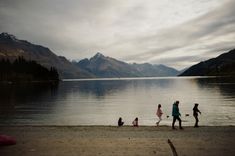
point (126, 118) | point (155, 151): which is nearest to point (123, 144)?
point (155, 151)

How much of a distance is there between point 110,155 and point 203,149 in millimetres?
6539

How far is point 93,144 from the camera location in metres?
19.7

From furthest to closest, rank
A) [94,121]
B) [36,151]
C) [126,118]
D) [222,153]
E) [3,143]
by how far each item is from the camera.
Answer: [126,118]
[94,121]
[3,143]
[36,151]
[222,153]

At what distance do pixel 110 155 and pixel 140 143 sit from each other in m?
4.13

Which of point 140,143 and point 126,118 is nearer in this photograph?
point 140,143

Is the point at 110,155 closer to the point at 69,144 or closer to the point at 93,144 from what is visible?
the point at 93,144

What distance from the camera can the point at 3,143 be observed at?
19406 millimetres

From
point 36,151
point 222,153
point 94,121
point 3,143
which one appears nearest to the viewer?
point 222,153

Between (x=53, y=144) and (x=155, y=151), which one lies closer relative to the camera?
(x=155, y=151)

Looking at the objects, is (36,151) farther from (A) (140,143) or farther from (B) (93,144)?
(A) (140,143)

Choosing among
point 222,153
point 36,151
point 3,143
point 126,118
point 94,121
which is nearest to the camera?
point 222,153

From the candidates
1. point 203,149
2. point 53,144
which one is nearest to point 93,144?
point 53,144

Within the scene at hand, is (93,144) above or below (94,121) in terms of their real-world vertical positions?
above

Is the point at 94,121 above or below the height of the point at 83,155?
below
